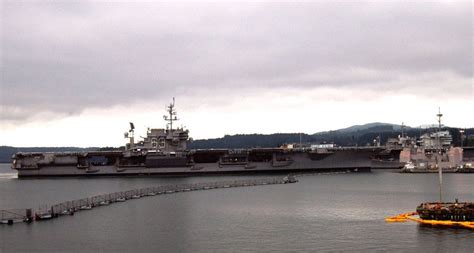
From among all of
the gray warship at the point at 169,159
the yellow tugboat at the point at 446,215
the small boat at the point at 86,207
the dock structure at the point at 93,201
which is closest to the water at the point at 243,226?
the small boat at the point at 86,207

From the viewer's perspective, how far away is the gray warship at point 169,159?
Answer: 254 feet

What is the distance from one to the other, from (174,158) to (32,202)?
33152 mm

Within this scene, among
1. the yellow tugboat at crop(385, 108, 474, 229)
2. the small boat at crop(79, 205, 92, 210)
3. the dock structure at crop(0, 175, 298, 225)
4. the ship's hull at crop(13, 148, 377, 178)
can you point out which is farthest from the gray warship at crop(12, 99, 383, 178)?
the yellow tugboat at crop(385, 108, 474, 229)

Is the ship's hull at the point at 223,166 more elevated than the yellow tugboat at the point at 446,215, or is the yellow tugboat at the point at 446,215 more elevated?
the ship's hull at the point at 223,166

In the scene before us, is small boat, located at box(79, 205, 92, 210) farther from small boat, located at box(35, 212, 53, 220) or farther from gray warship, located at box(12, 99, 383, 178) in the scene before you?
gray warship, located at box(12, 99, 383, 178)

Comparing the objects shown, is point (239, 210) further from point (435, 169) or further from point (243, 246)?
point (435, 169)

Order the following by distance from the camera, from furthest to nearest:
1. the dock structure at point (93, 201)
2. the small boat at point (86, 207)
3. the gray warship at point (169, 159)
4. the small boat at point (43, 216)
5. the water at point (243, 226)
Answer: the gray warship at point (169, 159)
the small boat at point (86, 207)
the dock structure at point (93, 201)
the small boat at point (43, 216)
the water at point (243, 226)

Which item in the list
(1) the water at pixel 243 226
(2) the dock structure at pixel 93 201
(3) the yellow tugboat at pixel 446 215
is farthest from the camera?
(2) the dock structure at pixel 93 201

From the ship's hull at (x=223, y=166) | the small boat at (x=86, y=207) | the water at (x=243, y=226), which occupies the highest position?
the ship's hull at (x=223, y=166)

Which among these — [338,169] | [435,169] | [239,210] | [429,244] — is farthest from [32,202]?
[435,169]

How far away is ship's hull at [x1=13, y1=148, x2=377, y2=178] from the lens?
7775 cm

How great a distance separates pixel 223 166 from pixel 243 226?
157 feet

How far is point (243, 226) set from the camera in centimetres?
3167

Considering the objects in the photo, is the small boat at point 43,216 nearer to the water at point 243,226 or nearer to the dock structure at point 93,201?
the dock structure at point 93,201
